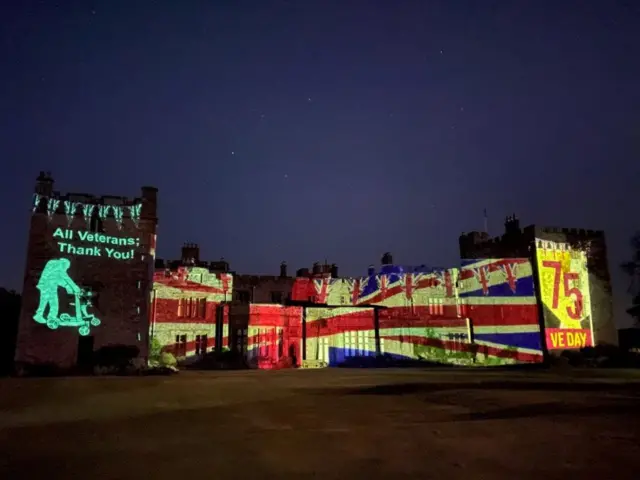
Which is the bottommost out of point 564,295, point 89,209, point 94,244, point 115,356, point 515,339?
point 115,356

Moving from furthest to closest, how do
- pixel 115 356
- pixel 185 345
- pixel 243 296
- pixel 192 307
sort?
pixel 243 296 < pixel 192 307 < pixel 185 345 < pixel 115 356

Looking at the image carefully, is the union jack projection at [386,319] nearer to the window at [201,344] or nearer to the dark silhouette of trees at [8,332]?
the window at [201,344]

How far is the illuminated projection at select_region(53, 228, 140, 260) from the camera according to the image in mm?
26609

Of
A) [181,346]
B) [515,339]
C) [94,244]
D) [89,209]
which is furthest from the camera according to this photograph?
[181,346]

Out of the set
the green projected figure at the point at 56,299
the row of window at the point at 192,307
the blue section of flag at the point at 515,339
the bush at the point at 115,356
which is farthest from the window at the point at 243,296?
the blue section of flag at the point at 515,339

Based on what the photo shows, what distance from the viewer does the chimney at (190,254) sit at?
34812 millimetres

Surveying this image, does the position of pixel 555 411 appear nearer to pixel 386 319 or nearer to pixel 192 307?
pixel 386 319

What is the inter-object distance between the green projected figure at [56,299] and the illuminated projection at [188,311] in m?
5.31

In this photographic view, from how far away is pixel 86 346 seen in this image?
26.2 meters

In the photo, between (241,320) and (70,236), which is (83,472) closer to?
(70,236)

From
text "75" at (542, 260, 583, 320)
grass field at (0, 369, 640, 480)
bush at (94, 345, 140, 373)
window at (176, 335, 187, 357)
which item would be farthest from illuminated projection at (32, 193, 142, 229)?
text "75" at (542, 260, 583, 320)

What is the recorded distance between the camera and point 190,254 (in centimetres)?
→ 3509

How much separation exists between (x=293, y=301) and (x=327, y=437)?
25488mm

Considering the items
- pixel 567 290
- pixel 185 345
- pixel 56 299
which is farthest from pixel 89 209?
pixel 567 290
